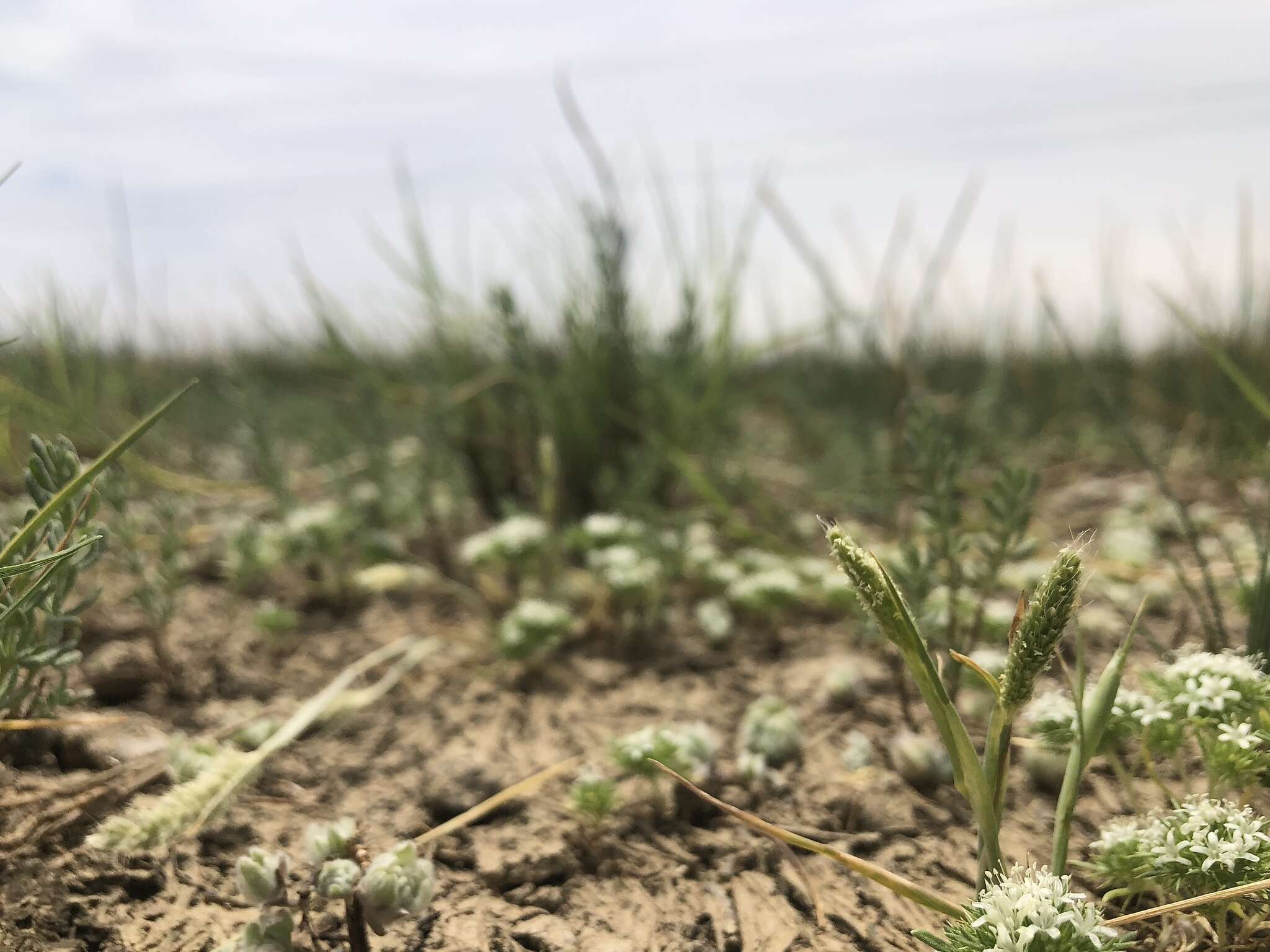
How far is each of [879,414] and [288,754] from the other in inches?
138

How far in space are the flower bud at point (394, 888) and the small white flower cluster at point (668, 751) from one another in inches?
14.1

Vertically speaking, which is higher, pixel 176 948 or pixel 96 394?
pixel 96 394

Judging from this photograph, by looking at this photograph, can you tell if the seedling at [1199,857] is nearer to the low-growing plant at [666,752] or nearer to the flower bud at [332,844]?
the low-growing plant at [666,752]

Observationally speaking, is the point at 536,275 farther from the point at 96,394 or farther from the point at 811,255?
the point at 96,394

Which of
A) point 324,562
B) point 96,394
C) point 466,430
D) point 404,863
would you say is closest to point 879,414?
point 466,430

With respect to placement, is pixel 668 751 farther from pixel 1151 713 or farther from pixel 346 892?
pixel 1151 713

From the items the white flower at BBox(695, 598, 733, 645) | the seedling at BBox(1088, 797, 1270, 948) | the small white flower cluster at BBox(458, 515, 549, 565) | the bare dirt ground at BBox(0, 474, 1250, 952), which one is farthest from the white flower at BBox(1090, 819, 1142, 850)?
the small white flower cluster at BBox(458, 515, 549, 565)

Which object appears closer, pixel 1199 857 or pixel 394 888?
pixel 1199 857

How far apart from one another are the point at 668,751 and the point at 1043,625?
0.71 m

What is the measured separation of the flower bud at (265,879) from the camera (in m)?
1.09

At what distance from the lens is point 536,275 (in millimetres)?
2938

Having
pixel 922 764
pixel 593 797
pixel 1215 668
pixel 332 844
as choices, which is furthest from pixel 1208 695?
pixel 332 844

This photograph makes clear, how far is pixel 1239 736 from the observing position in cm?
105

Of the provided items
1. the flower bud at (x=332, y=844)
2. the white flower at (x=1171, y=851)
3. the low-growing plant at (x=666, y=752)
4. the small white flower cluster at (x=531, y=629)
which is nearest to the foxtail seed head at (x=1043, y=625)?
the white flower at (x=1171, y=851)
